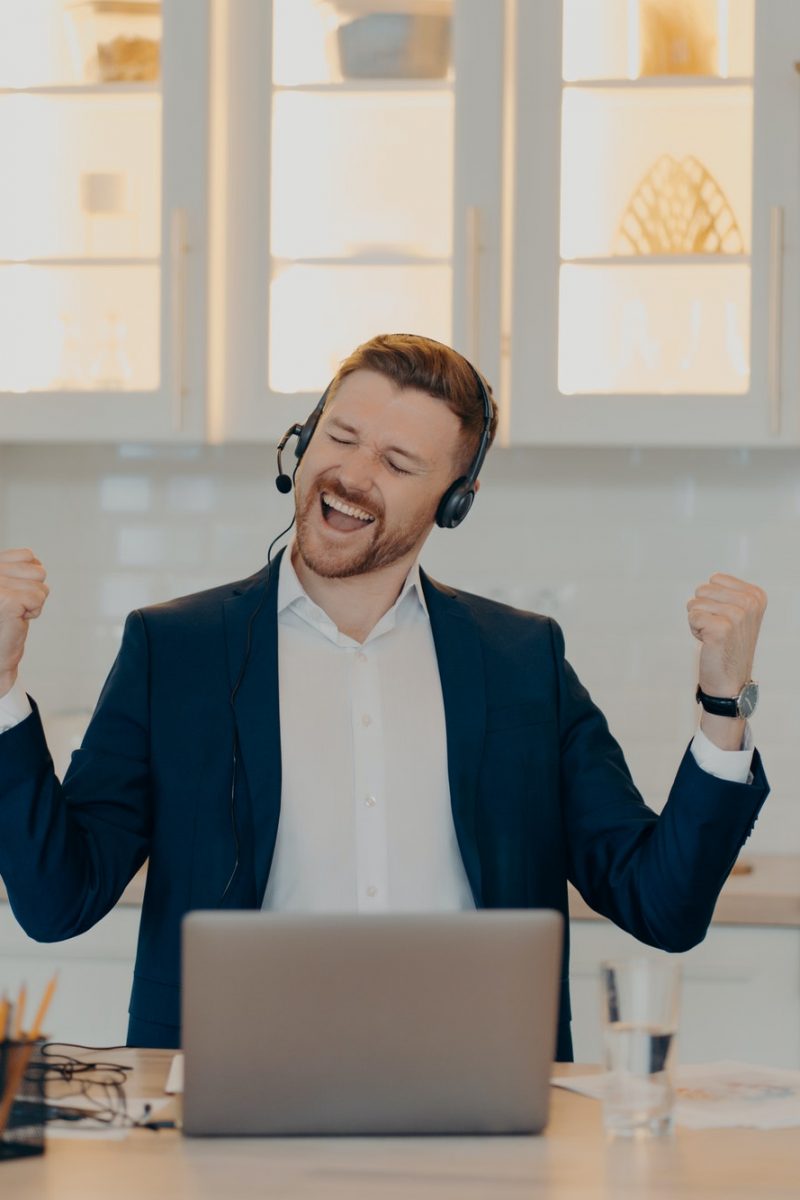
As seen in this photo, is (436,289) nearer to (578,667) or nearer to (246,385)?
(246,385)

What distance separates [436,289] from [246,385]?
1.27 feet

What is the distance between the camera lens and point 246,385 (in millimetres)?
2943

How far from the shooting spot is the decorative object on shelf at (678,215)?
114 inches

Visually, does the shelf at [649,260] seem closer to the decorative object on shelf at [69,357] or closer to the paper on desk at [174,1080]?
the decorative object on shelf at [69,357]

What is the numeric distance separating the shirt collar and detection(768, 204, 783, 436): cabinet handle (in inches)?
40.3

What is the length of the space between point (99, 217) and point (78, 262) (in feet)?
0.30

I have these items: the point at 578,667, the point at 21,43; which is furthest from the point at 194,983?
the point at 21,43

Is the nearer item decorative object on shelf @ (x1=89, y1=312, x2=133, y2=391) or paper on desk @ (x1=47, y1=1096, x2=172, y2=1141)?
paper on desk @ (x1=47, y1=1096, x2=172, y2=1141)

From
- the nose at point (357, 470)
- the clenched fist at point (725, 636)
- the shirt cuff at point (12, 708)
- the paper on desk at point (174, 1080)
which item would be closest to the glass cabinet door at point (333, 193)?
the nose at point (357, 470)

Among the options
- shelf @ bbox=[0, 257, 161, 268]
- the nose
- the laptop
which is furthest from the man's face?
shelf @ bbox=[0, 257, 161, 268]

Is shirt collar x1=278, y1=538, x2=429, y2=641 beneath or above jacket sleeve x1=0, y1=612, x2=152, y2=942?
above

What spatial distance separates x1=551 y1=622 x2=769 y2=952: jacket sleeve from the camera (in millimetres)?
1805

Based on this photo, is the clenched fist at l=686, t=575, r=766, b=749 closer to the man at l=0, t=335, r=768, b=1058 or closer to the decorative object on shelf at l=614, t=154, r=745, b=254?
the man at l=0, t=335, r=768, b=1058

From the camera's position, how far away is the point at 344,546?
6.56 feet
